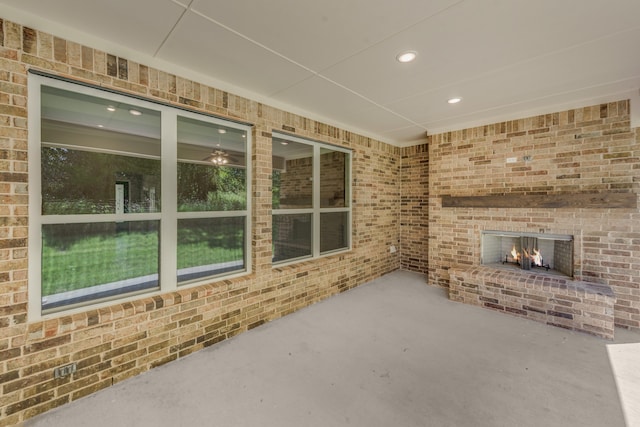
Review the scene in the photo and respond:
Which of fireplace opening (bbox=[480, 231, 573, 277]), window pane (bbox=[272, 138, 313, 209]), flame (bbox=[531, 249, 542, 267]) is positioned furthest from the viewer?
flame (bbox=[531, 249, 542, 267])

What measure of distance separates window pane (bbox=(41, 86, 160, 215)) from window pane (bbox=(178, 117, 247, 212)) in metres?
0.26

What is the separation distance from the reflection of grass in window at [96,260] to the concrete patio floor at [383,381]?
0.91 m

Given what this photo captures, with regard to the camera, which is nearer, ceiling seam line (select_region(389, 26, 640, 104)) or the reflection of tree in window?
ceiling seam line (select_region(389, 26, 640, 104))

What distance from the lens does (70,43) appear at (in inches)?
79.3

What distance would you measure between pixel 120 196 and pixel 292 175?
214cm

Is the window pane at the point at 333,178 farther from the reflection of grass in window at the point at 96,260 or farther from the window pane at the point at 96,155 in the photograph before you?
the reflection of grass in window at the point at 96,260

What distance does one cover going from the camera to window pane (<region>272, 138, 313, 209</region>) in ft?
12.1

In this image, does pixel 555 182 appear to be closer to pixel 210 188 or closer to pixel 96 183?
pixel 210 188

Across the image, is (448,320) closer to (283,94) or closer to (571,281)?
(571,281)

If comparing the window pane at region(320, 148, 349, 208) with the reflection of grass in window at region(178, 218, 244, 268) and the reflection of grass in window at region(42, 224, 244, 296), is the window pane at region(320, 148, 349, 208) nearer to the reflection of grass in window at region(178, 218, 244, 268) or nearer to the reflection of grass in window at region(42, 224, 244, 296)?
the reflection of grass in window at region(178, 218, 244, 268)

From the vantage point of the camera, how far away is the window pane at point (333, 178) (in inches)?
170

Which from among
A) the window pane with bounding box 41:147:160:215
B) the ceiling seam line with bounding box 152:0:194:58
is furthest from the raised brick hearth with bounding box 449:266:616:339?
the ceiling seam line with bounding box 152:0:194:58

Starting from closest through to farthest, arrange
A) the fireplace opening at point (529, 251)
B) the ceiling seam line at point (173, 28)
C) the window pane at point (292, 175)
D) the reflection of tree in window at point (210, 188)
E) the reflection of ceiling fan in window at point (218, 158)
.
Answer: the ceiling seam line at point (173, 28) < the reflection of tree in window at point (210, 188) < the reflection of ceiling fan in window at point (218, 158) < the window pane at point (292, 175) < the fireplace opening at point (529, 251)

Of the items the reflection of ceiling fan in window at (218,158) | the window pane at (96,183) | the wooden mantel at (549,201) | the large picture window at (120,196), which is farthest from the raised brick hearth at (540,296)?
the window pane at (96,183)
